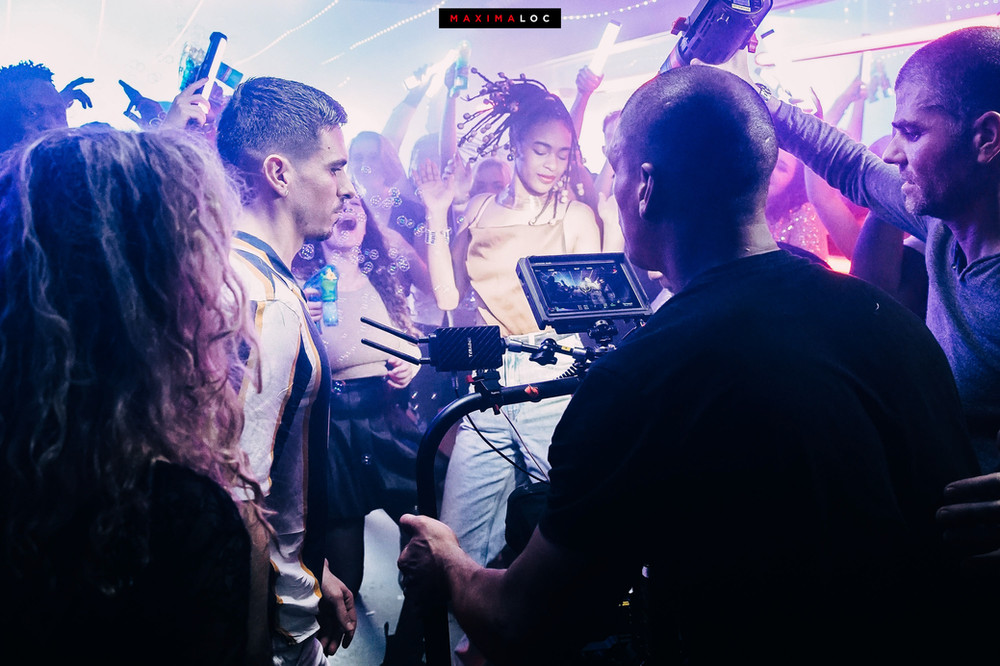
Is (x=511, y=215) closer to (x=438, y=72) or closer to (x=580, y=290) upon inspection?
(x=438, y=72)

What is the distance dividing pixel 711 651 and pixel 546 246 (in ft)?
9.11

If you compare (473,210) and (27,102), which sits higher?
(27,102)

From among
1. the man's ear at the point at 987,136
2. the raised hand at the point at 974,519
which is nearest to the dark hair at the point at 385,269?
the man's ear at the point at 987,136

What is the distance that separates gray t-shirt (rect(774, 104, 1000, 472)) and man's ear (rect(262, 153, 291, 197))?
2.08 m

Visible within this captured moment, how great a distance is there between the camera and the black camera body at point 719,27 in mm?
2135

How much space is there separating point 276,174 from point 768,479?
1.74 m

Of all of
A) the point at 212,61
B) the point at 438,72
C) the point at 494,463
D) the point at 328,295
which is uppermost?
the point at 212,61

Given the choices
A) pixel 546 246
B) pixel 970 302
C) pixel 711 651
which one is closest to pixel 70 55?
pixel 546 246

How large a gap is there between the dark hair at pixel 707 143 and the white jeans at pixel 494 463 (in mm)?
1784

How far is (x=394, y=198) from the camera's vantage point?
3.48 m

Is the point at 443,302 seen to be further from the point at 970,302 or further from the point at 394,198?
the point at 970,302

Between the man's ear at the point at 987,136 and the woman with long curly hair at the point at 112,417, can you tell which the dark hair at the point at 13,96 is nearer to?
the woman with long curly hair at the point at 112,417

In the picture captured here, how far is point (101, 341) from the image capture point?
2.81 ft

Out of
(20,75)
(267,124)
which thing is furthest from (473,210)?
(20,75)
